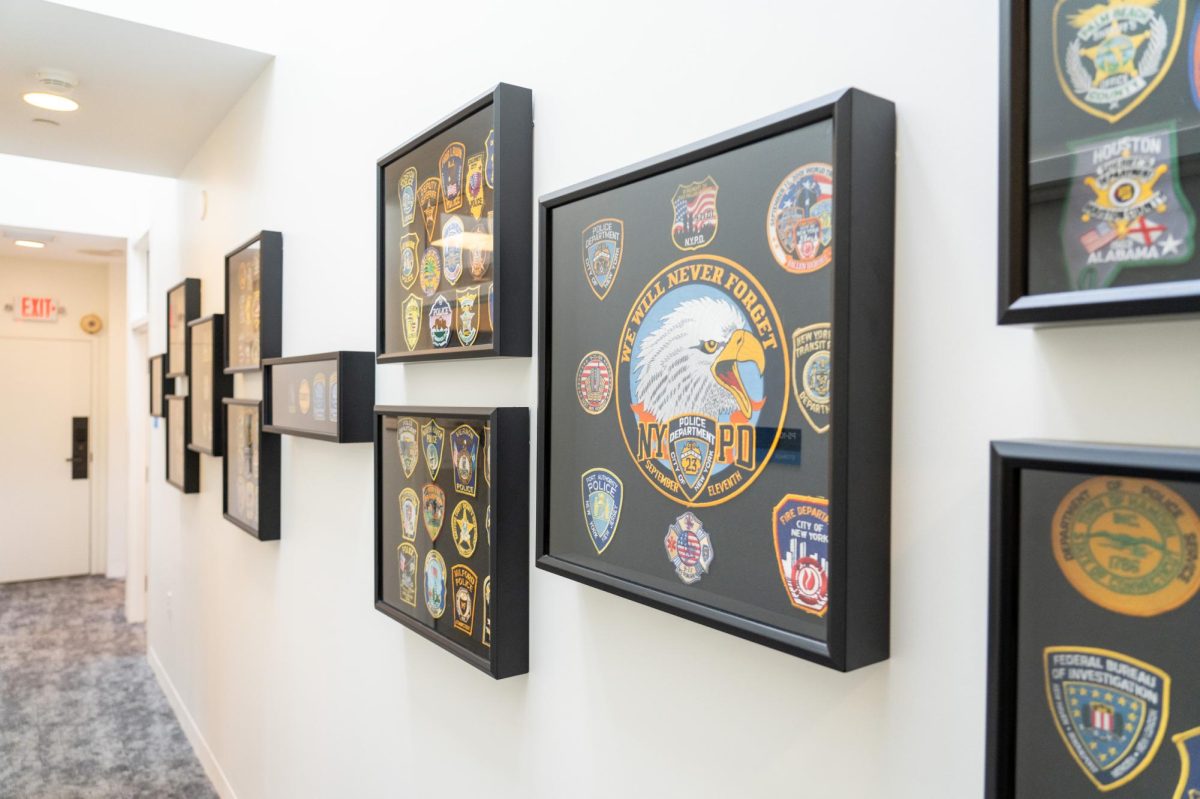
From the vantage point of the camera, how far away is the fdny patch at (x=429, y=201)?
1.35m

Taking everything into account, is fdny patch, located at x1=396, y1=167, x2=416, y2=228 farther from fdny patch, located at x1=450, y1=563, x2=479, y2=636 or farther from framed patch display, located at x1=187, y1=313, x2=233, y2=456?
framed patch display, located at x1=187, y1=313, x2=233, y2=456

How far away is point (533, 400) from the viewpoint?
1175 millimetres

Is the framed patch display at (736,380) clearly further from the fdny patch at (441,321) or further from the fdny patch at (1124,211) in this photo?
the fdny patch at (441,321)

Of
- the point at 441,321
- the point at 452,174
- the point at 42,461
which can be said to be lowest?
the point at 42,461

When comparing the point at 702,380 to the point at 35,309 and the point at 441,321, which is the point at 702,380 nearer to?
the point at 441,321

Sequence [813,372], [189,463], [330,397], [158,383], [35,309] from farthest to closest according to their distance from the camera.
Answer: [35,309]
[158,383]
[189,463]
[330,397]
[813,372]

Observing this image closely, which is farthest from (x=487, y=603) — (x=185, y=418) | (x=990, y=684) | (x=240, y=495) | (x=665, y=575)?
(x=185, y=418)

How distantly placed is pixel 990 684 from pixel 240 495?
2365 mm

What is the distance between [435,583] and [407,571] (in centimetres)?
12

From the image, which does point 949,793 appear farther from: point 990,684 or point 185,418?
point 185,418

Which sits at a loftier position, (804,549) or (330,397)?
(330,397)

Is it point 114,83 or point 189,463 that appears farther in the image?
point 189,463

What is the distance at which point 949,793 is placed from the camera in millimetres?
640

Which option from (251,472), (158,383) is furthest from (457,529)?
(158,383)
